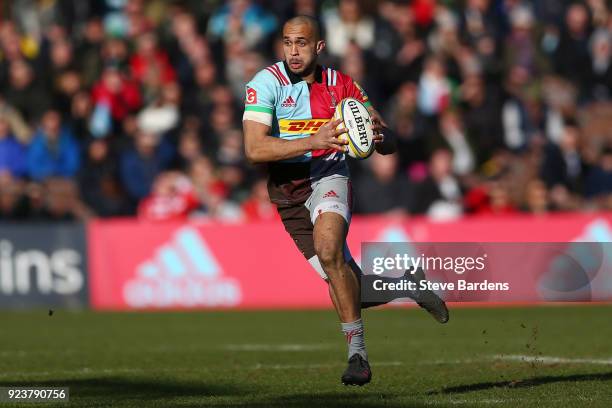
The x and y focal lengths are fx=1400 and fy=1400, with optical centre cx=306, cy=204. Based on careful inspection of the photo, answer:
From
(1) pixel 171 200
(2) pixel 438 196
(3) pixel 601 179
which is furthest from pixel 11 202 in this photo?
(3) pixel 601 179

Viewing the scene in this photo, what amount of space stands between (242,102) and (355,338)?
475 inches

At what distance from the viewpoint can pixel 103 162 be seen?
19.9 meters

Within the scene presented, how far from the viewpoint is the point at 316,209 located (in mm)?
9320

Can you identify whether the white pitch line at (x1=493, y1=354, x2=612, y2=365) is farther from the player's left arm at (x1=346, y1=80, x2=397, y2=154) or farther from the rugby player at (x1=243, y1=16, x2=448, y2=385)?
the player's left arm at (x1=346, y1=80, x2=397, y2=154)

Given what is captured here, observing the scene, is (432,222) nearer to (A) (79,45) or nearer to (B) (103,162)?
(B) (103,162)

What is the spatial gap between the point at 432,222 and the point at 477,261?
865cm

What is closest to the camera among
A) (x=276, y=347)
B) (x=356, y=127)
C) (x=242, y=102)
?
(x=356, y=127)

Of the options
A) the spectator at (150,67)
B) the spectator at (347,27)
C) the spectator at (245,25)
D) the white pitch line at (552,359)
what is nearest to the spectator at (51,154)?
the spectator at (150,67)

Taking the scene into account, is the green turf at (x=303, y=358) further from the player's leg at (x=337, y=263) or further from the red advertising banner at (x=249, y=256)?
the red advertising banner at (x=249, y=256)

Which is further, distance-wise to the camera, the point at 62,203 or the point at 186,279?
the point at 62,203

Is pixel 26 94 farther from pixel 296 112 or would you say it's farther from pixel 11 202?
pixel 296 112

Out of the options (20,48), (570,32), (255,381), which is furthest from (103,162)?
(255,381)

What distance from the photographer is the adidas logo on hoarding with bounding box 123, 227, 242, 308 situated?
1852 centimetres

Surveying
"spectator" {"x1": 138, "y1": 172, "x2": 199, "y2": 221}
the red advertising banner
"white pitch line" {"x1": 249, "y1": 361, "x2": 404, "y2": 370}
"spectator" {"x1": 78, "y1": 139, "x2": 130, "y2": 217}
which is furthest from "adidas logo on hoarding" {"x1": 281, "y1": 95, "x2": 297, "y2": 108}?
"spectator" {"x1": 78, "y1": 139, "x2": 130, "y2": 217}
